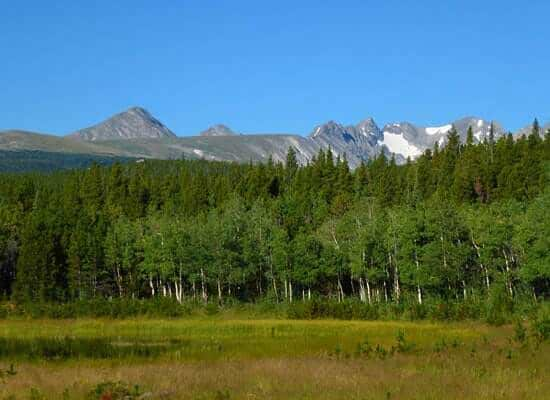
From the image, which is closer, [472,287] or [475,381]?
[475,381]

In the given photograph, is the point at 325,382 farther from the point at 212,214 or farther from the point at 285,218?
the point at 285,218

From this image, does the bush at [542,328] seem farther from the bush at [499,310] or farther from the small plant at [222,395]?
the bush at [499,310]

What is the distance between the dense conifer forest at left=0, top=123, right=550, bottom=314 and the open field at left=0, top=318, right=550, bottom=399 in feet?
122

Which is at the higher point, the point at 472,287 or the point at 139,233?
the point at 139,233

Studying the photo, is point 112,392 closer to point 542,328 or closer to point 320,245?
point 542,328

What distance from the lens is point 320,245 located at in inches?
3755

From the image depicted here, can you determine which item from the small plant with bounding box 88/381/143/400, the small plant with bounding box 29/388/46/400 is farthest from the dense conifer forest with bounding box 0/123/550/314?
the small plant with bounding box 29/388/46/400

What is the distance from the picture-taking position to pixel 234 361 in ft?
100

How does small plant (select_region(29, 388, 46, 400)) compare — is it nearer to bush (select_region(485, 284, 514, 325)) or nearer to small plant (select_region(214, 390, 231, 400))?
small plant (select_region(214, 390, 231, 400))

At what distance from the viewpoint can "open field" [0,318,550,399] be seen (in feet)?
69.2

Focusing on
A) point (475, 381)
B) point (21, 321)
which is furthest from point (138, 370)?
point (21, 321)

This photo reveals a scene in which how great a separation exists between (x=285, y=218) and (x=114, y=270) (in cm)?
3282

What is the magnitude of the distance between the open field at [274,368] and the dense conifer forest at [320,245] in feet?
122

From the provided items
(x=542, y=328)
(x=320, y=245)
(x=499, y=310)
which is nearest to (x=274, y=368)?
(x=542, y=328)
